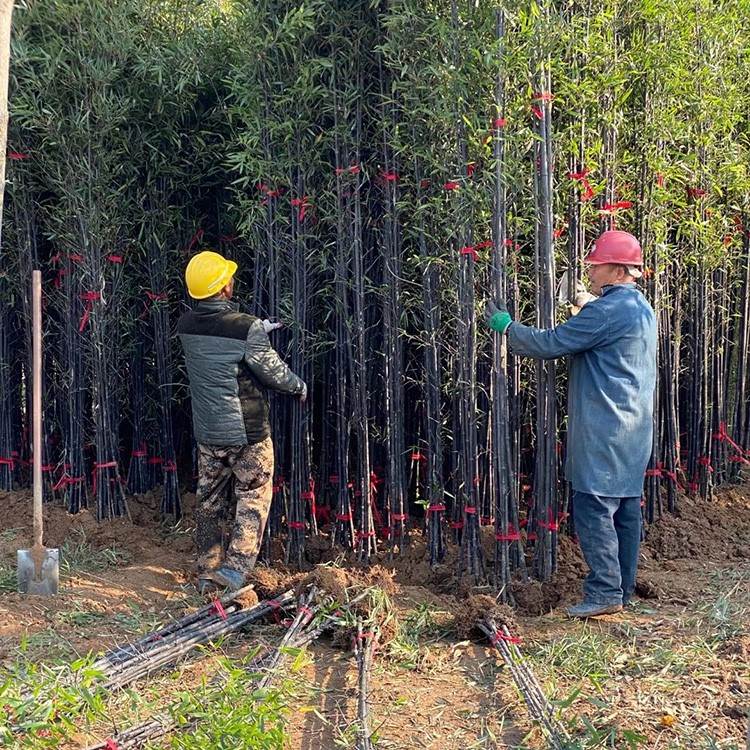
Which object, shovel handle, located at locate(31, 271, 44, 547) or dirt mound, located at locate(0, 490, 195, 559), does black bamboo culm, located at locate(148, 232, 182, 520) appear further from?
shovel handle, located at locate(31, 271, 44, 547)

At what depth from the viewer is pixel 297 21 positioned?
4.27m

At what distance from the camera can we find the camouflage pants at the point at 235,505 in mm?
4441

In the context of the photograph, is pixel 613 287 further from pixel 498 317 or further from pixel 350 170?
pixel 350 170

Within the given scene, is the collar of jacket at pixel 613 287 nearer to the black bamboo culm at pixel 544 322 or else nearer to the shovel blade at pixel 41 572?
the black bamboo culm at pixel 544 322

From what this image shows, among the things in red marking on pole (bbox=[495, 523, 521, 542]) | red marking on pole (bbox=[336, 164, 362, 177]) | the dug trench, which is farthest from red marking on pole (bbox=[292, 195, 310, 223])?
red marking on pole (bbox=[495, 523, 521, 542])

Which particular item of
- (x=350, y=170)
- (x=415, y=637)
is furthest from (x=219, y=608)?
(x=350, y=170)

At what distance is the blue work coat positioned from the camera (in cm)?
383

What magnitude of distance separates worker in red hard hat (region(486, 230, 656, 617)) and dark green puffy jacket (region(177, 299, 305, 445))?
122cm

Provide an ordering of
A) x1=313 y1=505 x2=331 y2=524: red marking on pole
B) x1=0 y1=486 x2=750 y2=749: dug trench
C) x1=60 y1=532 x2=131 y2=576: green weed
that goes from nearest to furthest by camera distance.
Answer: x1=0 y1=486 x2=750 y2=749: dug trench < x1=60 y1=532 x2=131 y2=576: green weed < x1=313 y1=505 x2=331 y2=524: red marking on pole

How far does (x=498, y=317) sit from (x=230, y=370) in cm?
136

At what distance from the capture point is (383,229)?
15.1 feet

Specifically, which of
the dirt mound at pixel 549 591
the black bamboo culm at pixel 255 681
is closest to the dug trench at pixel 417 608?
the dirt mound at pixel 549 591

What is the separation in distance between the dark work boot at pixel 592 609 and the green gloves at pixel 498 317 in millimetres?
1275

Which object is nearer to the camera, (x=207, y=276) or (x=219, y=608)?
(x=219, y=608)
